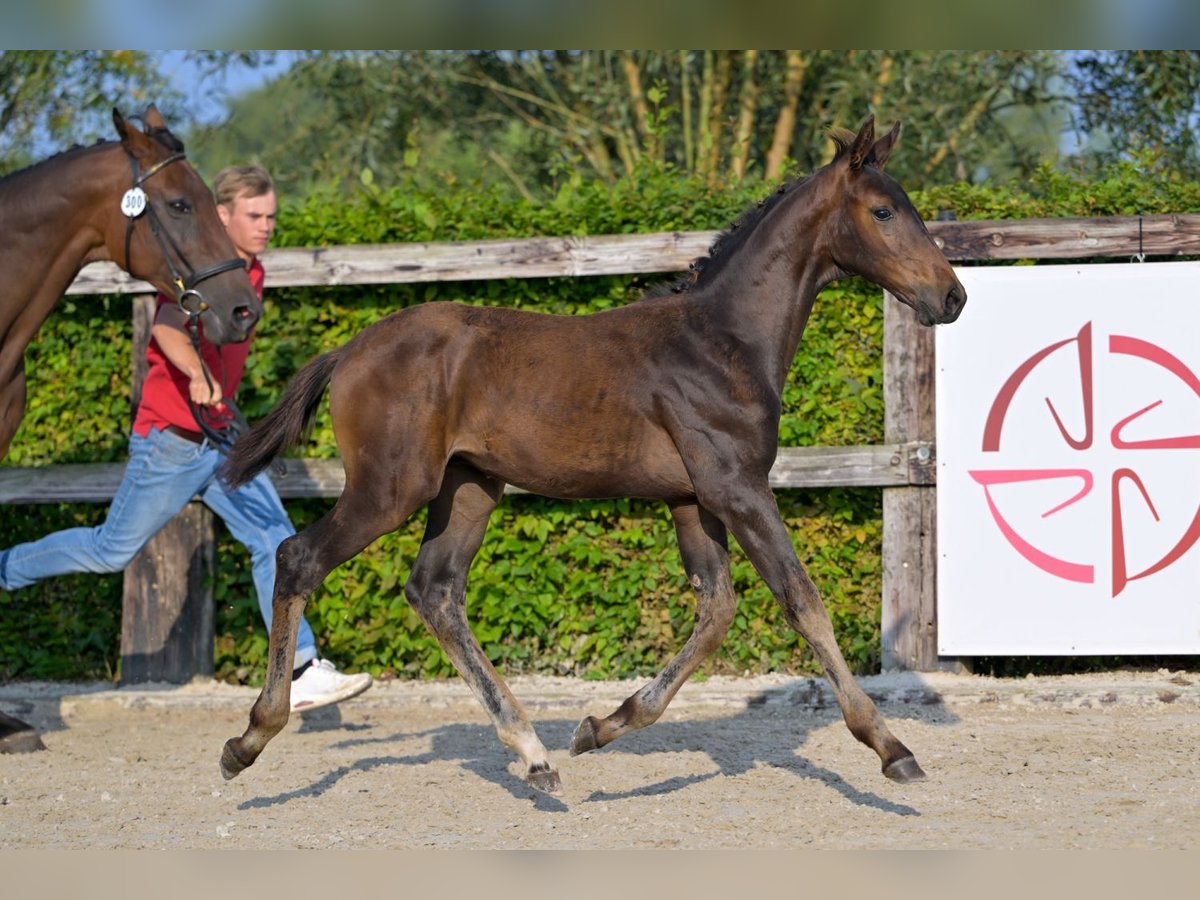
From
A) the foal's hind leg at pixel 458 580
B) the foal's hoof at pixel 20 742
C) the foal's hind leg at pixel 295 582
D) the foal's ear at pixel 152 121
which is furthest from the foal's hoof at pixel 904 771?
the foal's hoof at pixel 20 742

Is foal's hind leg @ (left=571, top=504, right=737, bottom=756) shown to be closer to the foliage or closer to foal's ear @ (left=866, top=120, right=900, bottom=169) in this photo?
foal's ear @ (left=866, top=120, right=900, bottom=169)

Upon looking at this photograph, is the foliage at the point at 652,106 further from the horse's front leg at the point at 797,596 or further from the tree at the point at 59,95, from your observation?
the horse's front leg at the point at 797,596

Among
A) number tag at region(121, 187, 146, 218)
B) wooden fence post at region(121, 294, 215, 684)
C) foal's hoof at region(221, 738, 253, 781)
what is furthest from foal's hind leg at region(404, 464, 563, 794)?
wooden fence post at region(121, 294, 215, 684)

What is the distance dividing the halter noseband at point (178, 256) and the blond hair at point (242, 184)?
66 centimetres

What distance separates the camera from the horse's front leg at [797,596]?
4.20m

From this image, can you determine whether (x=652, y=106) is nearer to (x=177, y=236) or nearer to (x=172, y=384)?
(x=172, y=384)

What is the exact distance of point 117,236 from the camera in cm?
498

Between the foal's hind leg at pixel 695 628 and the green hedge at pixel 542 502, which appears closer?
the foal's hind leg at pixel 695 628

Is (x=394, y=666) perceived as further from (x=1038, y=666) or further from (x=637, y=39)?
(x=637, y=39)

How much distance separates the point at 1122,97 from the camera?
→ 11.0 meters

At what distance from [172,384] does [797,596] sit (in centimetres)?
285

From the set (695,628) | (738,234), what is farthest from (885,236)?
(695,628)

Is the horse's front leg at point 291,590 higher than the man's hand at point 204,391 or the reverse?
the reverse

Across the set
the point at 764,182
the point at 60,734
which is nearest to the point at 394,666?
the point at 60,734
